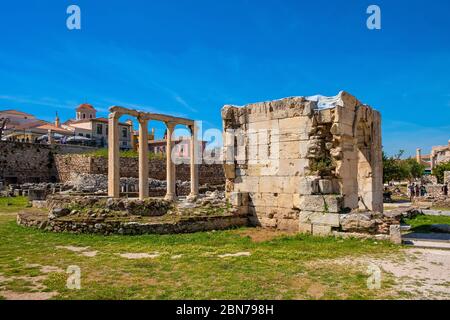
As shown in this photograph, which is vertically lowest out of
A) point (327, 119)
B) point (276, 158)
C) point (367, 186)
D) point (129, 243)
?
point (129, 243)

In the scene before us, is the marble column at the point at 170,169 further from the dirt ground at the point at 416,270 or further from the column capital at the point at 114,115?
the dirt ground at the point at 416,270

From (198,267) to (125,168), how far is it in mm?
33203

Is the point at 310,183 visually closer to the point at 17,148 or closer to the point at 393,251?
the point at 393,251

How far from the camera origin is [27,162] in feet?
131

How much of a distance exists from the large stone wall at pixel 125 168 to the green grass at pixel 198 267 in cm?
2754

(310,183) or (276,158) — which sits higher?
(276,158)

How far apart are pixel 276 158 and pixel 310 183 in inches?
72.9

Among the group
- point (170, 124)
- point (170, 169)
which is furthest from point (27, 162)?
point (170, 124)

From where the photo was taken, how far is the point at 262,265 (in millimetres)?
7504

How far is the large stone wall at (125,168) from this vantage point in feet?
125

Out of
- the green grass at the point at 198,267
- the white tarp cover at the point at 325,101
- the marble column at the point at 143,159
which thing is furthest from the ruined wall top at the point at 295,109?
the marble column at the point at 143,159
